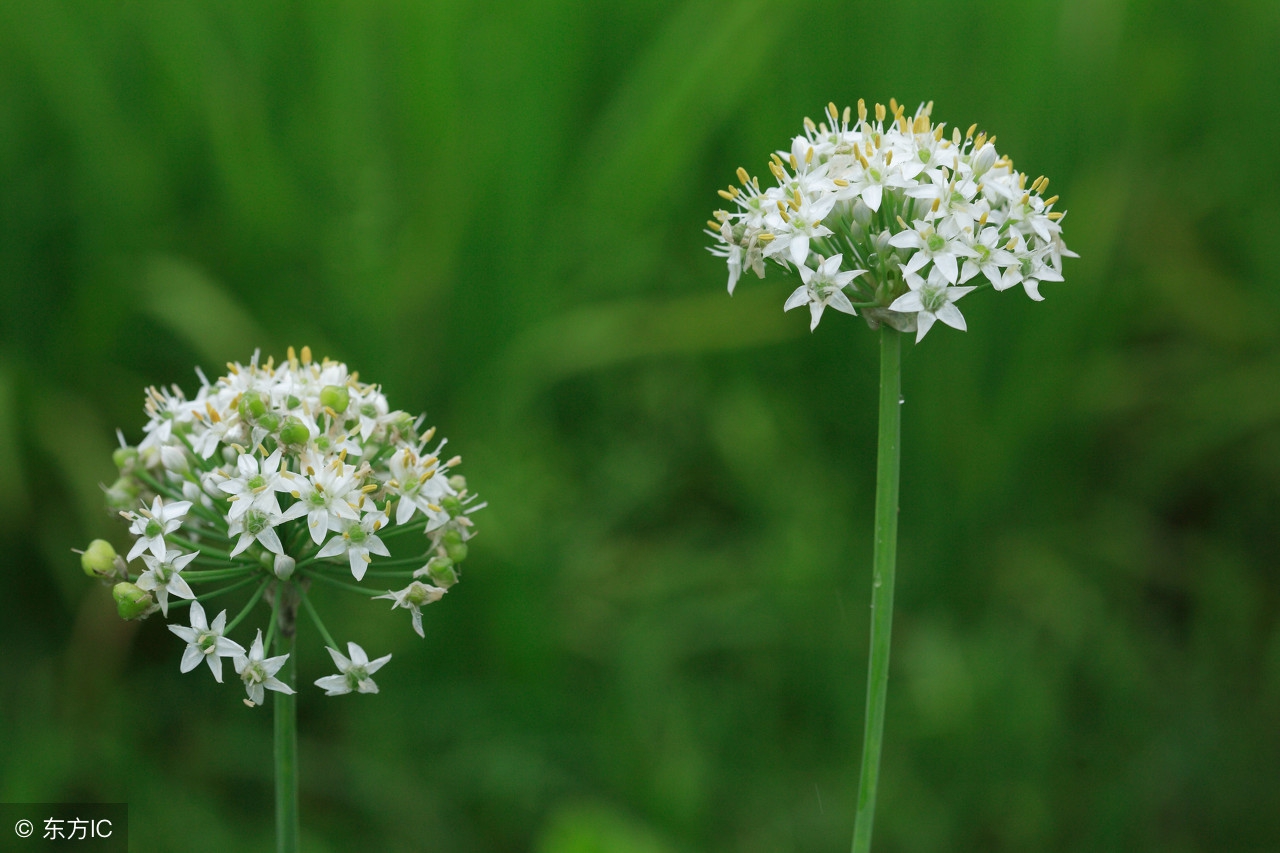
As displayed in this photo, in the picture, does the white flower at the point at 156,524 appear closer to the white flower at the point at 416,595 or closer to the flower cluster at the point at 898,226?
the white flower at the point at 416,595

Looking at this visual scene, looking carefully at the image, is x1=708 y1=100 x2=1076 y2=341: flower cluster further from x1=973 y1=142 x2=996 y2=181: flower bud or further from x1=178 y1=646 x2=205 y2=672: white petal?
x1=178 y1=646 x2=205 y2=672: white petal

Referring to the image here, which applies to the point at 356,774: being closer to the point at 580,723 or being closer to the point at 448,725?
the point at 448,725

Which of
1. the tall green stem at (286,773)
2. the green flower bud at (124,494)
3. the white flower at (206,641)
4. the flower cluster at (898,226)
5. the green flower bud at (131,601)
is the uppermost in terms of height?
the flower cluster at (898,226)

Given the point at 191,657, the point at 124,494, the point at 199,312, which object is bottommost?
the point at 191,657

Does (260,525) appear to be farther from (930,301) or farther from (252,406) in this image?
(930,301)

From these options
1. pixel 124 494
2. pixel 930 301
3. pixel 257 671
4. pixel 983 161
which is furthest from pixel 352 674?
pixel 983 161

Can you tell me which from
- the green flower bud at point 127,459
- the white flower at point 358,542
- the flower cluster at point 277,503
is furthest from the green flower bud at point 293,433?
the green flower bud at point 127,459

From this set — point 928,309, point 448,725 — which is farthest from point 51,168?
point 928,309

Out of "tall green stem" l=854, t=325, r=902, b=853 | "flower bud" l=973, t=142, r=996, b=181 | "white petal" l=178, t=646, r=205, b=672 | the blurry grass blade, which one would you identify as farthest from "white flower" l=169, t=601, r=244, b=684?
the blurry grass blade
